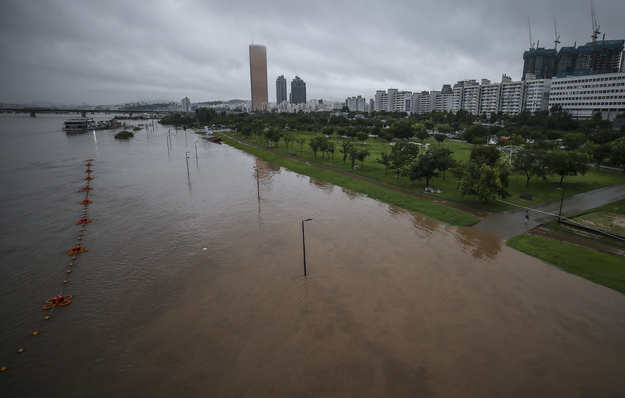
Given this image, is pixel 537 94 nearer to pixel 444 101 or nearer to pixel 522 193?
pixel 444 101

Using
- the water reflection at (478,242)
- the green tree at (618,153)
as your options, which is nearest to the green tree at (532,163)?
the green tree at (618,153)

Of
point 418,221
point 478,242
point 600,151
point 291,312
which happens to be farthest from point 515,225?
point 600,151

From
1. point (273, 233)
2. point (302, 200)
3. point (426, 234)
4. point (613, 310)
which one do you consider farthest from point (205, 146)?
point (613, 310)

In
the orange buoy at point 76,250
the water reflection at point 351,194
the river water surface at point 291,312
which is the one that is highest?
the water reflection at point 351,194

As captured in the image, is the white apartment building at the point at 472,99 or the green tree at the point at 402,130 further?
the white apartment building at the point at 472,99

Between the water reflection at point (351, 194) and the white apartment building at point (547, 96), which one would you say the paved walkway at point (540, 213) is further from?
the white apartment building at point (547, 96)

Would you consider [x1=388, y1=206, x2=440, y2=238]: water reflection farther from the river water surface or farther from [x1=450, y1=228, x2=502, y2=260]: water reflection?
[x1=450, y1=228, x2=502, y2=260]: water reflection

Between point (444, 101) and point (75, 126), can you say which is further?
point (444, 101)
